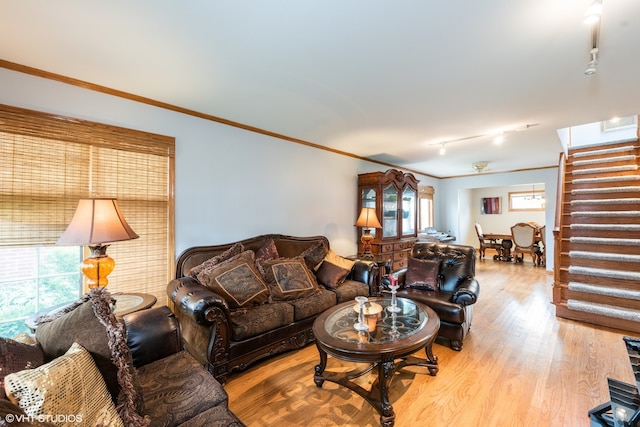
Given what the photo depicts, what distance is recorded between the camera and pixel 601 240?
3500 millimetres

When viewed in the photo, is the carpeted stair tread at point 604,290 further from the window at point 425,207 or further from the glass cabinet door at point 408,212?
the window at point 425,207

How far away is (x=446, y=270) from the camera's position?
10.2 ft

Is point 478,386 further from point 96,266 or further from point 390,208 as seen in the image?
point 390,208

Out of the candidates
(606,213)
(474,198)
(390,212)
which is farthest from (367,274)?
(474,198)

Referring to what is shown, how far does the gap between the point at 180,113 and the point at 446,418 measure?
345 centimetres

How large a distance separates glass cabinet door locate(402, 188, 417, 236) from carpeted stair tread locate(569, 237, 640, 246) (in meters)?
2.36

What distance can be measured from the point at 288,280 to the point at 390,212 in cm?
273

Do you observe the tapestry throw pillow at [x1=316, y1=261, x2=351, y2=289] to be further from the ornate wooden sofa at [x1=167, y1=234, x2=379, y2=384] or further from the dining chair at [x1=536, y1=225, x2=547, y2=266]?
the dining chair at [x1=536, y1=225, x2=547, y2=266]

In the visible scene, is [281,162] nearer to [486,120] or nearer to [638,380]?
[486,120]

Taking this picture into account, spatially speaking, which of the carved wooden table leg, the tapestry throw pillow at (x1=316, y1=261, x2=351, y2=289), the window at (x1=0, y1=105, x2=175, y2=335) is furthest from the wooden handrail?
the window at (x1=0, y1=105, x2=175, y2=335)

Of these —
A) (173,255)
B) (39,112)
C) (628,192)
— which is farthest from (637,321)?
(39,112)

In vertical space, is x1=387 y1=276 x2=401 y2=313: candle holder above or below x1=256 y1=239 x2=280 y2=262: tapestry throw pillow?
below

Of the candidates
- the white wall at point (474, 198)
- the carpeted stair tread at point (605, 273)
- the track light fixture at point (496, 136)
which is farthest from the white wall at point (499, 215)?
the track light fixture at point (496, 136)

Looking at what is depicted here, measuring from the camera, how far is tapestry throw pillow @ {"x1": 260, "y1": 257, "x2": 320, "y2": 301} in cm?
265
